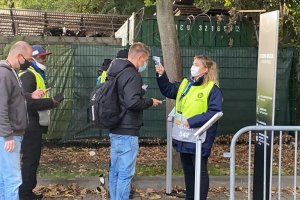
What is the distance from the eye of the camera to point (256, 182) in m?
5.43

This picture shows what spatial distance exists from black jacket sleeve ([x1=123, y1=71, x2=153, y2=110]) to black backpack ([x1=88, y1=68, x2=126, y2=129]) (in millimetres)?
130

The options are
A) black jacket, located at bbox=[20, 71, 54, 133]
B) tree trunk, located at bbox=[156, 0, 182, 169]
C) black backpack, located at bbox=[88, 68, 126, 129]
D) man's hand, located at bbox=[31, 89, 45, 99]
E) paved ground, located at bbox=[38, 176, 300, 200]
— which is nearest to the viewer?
black backpack, located at bbox=[88, 68, 126, 129]

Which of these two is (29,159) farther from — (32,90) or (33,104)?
(32,90)

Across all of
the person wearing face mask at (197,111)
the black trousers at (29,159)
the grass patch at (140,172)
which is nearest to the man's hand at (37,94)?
the black trousers at (29,159)

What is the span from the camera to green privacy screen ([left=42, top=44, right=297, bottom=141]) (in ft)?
31.4

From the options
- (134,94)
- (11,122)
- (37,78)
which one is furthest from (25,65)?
(134,94)

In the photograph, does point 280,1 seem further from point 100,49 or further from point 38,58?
point 38,58

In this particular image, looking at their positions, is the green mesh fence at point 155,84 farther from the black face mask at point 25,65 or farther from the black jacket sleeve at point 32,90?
the black face mask at point 25,65

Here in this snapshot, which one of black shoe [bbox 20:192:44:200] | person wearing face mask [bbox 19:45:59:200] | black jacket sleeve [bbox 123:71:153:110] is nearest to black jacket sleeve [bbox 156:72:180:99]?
black jacket sleeve [bbox 123:71:153:110]

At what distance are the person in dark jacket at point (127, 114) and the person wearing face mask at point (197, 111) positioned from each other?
40 centimetres

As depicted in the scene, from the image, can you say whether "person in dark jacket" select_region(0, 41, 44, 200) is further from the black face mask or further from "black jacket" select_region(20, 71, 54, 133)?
"black jacket" select_region(20, 71, 54, 133)

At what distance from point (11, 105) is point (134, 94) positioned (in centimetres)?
131

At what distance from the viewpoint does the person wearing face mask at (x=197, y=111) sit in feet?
17.6

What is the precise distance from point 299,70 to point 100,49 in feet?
14.0
